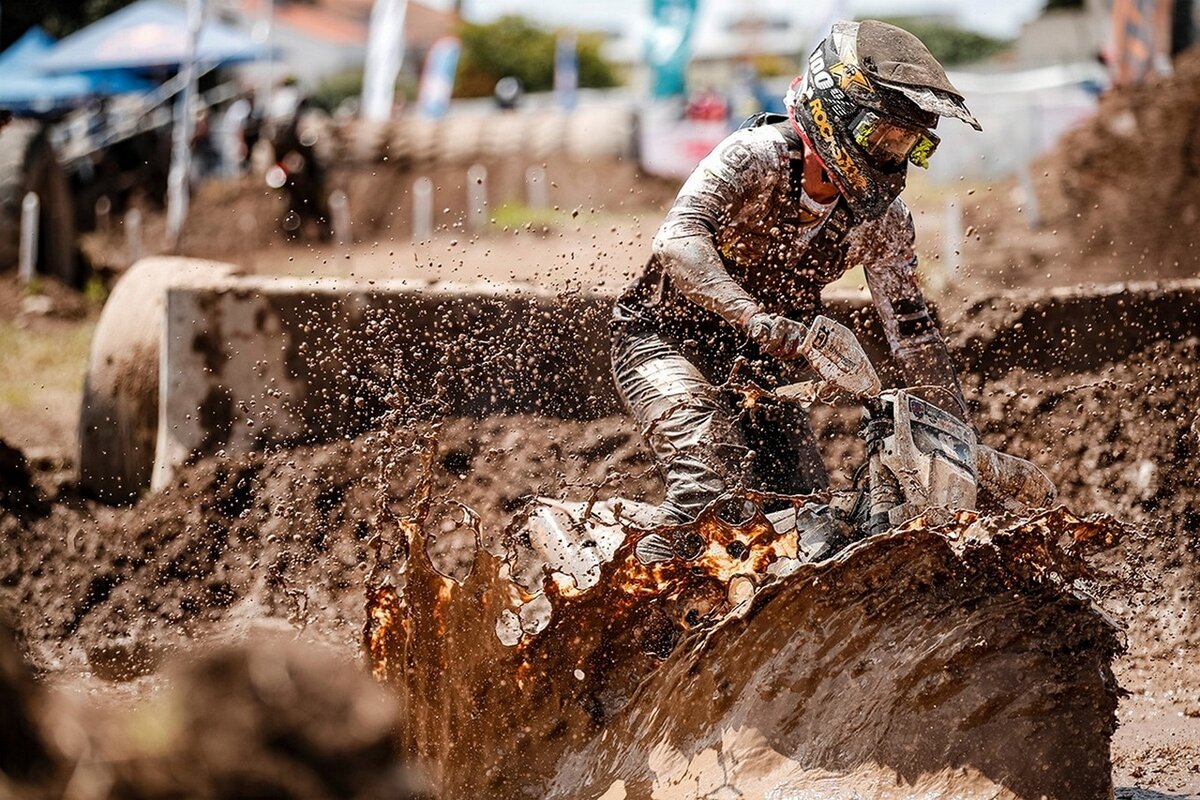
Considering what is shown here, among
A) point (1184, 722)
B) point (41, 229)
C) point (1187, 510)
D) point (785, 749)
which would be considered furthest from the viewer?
point (41, 229)

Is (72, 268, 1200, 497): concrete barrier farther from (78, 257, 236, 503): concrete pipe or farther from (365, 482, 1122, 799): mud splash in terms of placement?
(365, 482, 1122, 799): mud splash

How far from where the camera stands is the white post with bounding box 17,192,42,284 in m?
12.5

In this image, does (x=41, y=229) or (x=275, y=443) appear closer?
(x=275, y=443)

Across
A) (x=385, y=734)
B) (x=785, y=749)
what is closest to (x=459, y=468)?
(x=785, y=749)

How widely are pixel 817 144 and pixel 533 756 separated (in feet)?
5.94

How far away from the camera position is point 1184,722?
15.4 ft

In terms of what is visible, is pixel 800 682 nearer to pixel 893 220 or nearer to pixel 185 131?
pixel 893 220

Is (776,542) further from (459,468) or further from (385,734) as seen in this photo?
(459,468)

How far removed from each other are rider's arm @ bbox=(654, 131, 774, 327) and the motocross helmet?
0.19m

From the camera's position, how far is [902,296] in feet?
13.8

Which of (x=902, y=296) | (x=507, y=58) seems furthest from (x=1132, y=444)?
(x=507, y=58)

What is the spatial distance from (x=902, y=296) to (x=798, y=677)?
1255 millimetres

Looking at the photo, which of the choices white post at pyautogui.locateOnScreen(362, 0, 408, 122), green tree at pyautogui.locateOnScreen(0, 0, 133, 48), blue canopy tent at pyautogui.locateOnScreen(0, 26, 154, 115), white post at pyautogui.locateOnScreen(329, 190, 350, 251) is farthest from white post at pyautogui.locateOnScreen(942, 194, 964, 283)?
green tree at pyautogui.locateOnScreen(0, 0, 133, 48)

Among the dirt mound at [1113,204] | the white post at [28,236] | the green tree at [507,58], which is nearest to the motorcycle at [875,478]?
the dirt mound at [1113,204]
